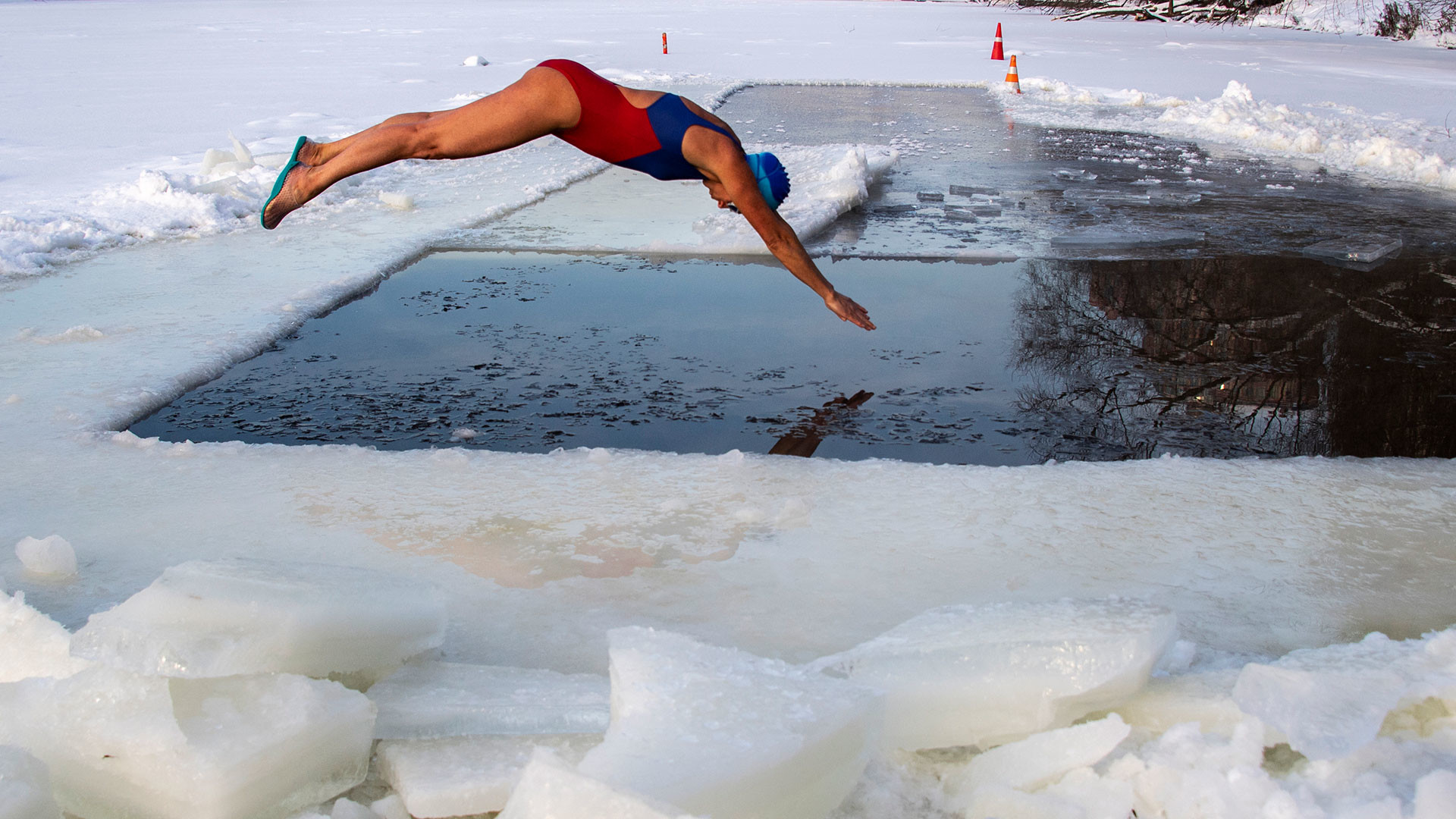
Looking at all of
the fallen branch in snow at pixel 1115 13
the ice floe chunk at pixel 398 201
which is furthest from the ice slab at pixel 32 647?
the fallen branch in snow at pixel 1115 13

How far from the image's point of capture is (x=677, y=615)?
2289mm

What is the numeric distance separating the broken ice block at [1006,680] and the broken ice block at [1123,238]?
4.37m

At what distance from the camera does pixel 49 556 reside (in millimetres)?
2408

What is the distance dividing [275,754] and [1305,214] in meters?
6.84

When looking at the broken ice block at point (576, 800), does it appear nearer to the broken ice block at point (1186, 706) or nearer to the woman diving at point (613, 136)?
the broken ice block at point (1186, 706)

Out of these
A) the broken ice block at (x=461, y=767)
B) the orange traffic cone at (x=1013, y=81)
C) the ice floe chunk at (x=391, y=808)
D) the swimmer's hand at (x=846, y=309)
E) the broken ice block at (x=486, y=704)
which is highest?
the orange traffic cone at (x=1013, y=81)

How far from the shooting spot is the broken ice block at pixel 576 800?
4.75 feet

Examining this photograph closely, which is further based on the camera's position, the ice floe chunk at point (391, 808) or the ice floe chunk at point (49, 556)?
the ice floe chunk at point (49, 556)

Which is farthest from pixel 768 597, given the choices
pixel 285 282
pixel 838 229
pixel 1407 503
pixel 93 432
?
pixel 838 229

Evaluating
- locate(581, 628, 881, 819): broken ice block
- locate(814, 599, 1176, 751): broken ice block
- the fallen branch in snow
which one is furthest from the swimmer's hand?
the fallen branch in snow

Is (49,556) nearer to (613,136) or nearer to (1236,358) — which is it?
(613,136)

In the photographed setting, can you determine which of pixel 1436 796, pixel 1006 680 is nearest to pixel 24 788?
pixel 1006 680

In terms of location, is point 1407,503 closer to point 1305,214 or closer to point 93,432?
point 93,432

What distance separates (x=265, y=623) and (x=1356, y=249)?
18.9ft
